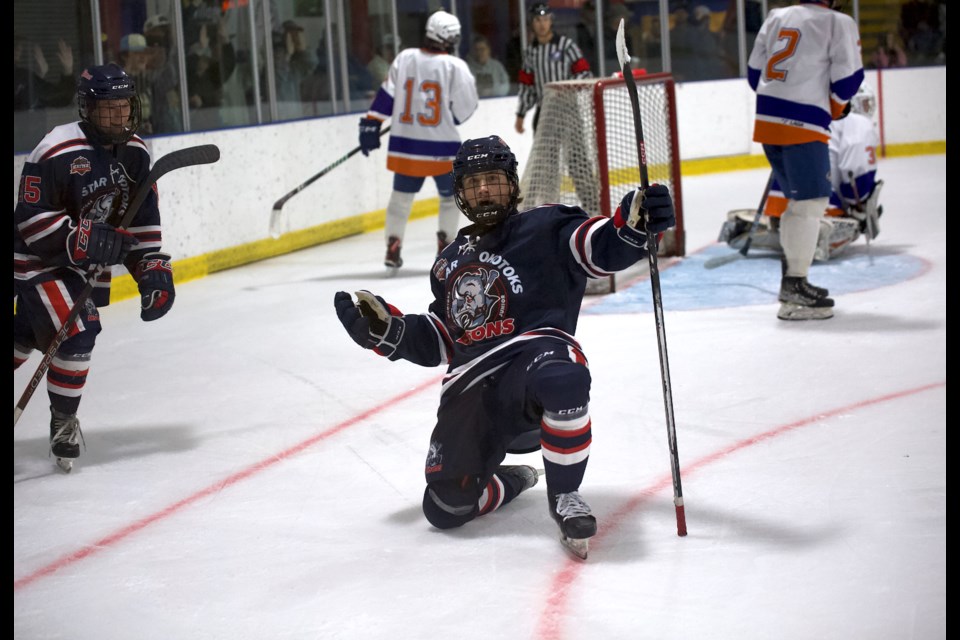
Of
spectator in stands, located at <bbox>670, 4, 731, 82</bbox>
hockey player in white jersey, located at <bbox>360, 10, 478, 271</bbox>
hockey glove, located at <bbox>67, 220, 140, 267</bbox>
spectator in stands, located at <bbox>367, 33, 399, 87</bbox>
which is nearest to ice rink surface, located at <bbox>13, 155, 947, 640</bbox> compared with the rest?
hockey glove, located at <bbox>67, 220, 140, 267</bbox>

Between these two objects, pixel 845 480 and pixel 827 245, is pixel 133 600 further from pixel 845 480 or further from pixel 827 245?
pixel 827 245

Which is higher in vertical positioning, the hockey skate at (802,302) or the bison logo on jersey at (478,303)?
the bison logo on jersey at (478,303)

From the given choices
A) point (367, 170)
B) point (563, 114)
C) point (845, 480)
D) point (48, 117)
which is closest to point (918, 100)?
point (367, 170)

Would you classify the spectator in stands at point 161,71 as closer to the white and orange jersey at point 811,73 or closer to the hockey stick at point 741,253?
the white and orange jersey at point 811,73

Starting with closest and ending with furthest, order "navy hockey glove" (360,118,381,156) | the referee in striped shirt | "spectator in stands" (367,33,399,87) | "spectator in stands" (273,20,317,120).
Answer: "spectator in stands" (273,20,317,120), "navy hockey glove" (360,118,381,156), the referee in striped shirt, "spectator in stands" (367,33,399,87)

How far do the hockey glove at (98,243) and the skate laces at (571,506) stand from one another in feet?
3.41

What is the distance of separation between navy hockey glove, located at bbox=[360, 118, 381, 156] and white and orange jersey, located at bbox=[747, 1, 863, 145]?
82.0 inches

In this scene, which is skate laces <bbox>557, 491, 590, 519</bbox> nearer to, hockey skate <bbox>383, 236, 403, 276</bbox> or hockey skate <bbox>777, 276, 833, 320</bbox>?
hockey skate <bbox>777, 276, 833, 320</bbox>

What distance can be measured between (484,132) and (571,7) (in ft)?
5.70

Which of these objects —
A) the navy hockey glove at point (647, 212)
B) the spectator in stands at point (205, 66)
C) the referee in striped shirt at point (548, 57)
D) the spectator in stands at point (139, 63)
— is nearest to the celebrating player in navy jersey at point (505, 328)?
the navy hockey glove at point (647, 212)

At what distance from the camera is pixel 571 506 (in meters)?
2.39

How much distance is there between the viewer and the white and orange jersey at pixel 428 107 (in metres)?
5.59

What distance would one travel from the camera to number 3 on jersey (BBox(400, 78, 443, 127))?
5.60 metres

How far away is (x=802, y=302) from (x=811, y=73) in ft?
2.56
